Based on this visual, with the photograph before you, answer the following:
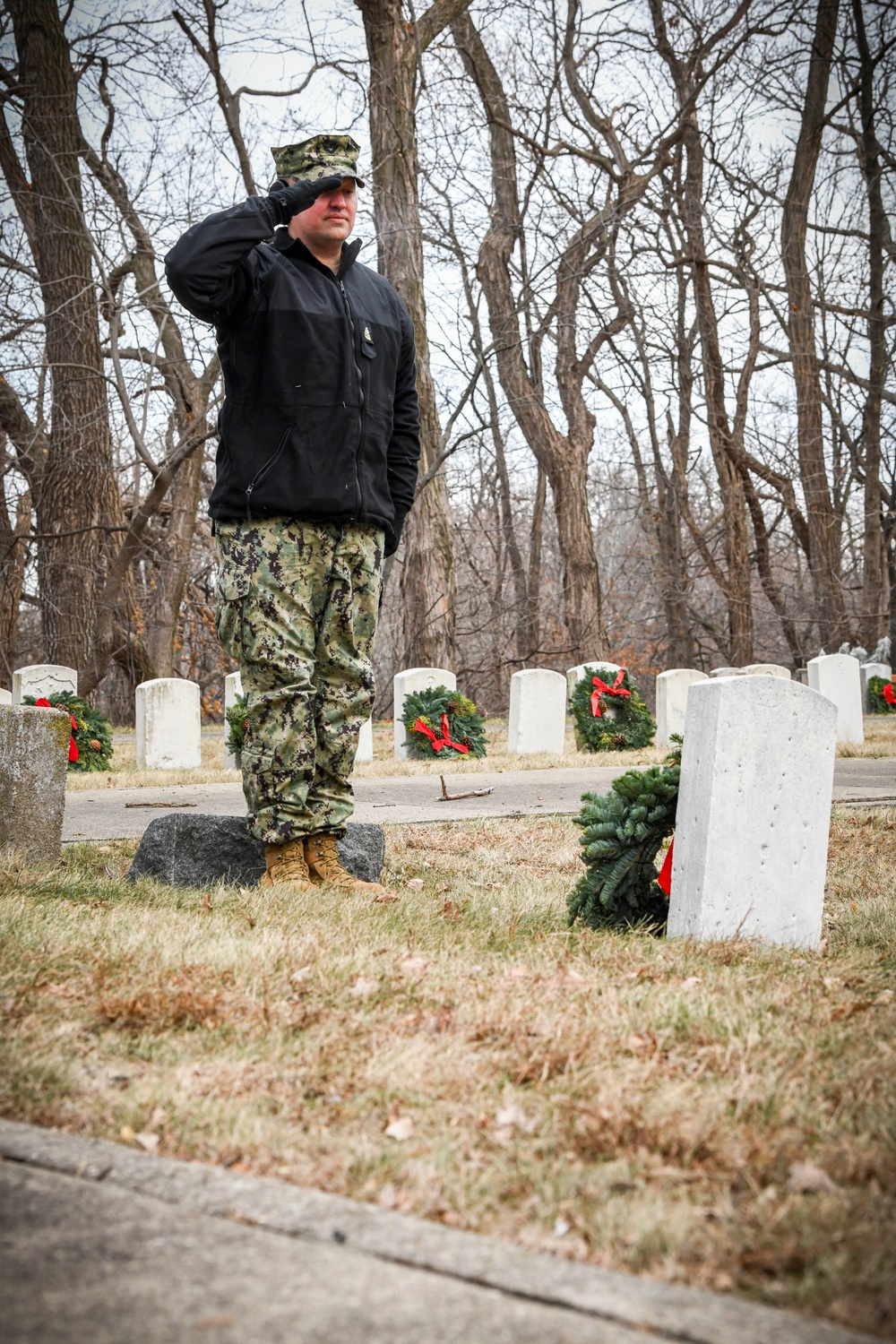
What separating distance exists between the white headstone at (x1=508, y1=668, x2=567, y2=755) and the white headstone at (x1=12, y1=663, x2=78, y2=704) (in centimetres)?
464

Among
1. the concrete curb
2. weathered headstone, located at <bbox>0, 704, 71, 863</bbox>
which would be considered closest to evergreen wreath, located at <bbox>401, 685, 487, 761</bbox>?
weathered headstone, located at <bbox>0, 704, 71, 863</bbox>

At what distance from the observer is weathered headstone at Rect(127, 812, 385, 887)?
459 cm

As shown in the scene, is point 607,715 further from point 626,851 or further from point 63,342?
point 626,851

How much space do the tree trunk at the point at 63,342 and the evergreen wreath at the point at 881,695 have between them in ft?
38.9

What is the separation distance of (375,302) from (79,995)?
2.84 meters

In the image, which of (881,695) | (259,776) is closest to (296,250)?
(259,776)

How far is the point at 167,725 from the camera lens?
11461 mm

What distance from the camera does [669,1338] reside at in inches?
59.6

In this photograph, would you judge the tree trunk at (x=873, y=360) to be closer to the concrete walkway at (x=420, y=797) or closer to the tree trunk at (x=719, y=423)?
the tree trunk at (x=719, y=423)

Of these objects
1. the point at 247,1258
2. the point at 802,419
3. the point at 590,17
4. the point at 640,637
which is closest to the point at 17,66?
the point at 590,17

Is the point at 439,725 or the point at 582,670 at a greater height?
the point at 582,670

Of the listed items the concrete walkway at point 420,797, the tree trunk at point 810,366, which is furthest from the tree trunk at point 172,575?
the tree trunk at point 810,366

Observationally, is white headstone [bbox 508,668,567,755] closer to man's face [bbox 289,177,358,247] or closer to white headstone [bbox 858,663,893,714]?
white headstone [bbox 858,663,893,714]

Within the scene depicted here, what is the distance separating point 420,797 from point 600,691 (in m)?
5.27
